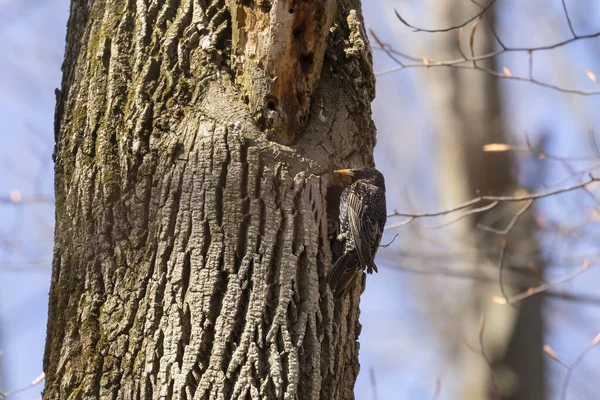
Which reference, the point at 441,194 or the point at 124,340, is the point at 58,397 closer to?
the point at 124,340

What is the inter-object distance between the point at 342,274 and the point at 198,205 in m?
0.68

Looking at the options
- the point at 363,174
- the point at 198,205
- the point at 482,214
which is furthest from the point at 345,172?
the point at 482,214

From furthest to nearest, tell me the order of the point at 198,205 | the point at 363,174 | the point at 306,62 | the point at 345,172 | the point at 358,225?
the point at 358,225
the point at 363,174
the point at 345,172
the point at 306,62
the point at 198,205

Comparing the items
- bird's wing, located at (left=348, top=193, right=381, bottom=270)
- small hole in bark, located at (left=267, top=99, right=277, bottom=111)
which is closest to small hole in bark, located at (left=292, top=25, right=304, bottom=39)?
small hole in bark, located at (left=267, top=99, right=277, bottom=111)

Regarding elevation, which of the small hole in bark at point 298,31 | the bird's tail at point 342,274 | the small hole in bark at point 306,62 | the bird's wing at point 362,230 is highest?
the small hole in bark at point 298,31

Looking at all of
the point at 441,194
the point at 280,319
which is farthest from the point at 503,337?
the point at 280,319

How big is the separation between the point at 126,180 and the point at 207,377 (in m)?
0.88

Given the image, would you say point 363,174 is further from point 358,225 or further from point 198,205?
point 198,205

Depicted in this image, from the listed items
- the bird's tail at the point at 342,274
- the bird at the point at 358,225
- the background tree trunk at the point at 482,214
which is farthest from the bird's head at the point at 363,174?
the background tree trunk at the point at 482,214

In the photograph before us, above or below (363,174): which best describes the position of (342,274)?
below

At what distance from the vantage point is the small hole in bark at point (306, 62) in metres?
3.27

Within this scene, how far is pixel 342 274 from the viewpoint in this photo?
10.2 feet

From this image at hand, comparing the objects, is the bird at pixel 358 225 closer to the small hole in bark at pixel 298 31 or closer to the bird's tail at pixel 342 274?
the bird's tail at pixel 342 274

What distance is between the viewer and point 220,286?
279cm
